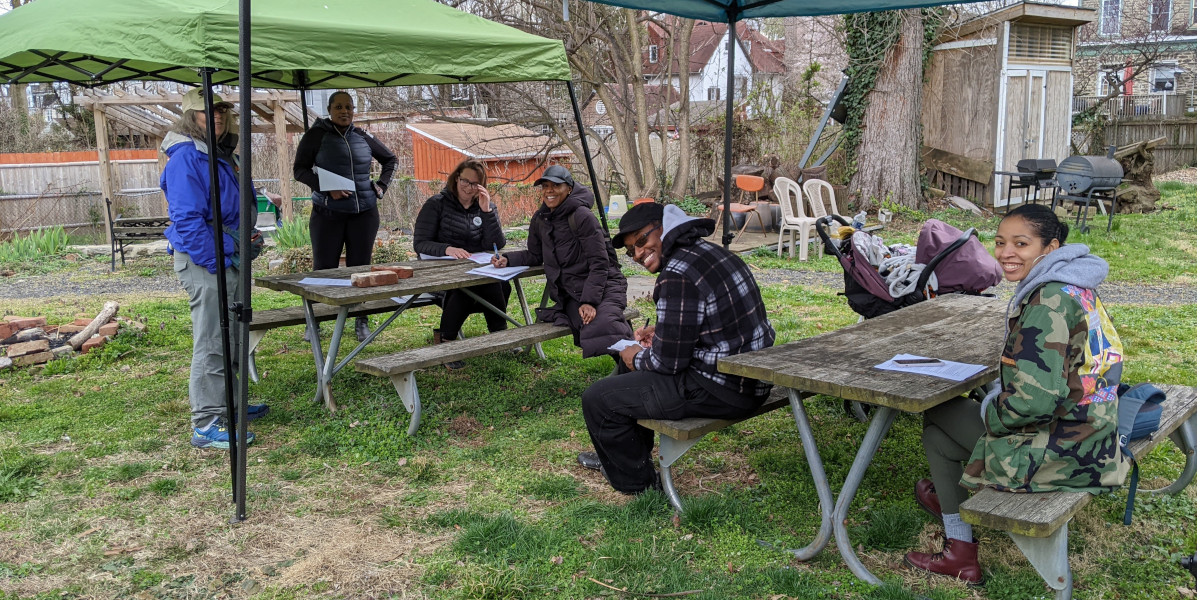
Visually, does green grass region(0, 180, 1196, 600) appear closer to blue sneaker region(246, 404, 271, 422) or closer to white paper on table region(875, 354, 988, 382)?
blue sneaker region(246, 404, 271, 422)

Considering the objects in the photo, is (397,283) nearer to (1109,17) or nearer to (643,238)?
(643,238)

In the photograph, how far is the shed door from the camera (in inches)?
604

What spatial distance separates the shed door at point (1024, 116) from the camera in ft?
50.3

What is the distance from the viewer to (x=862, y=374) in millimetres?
3154

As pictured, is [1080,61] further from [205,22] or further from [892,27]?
[205,22]

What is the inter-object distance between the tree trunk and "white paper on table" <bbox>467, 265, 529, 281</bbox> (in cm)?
942

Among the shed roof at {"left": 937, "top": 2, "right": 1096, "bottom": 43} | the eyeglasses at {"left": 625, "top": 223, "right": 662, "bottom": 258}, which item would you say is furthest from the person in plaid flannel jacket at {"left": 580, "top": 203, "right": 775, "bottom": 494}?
the shed roof at {"left": 937, "top": 2, "right": 1096, "bottom": 43}

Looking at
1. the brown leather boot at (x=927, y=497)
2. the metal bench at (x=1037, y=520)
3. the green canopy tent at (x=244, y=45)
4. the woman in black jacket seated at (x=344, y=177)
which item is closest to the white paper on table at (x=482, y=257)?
the woman in black jacket seated at (x=344, y=177)

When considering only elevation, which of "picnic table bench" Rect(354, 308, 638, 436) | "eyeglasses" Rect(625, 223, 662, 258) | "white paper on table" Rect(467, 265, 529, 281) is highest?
"eyeglasses" Rect(625, 223, 662, 258)

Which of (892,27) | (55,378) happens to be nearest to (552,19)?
(892,27)

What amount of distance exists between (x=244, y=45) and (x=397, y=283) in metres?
2.00

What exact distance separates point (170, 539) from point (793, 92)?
14815 mm

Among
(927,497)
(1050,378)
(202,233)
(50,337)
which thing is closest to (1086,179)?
(927,497)

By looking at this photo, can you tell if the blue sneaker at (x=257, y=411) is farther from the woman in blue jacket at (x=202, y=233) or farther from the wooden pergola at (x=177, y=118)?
the wooden pergola at (x=177, y=118)
